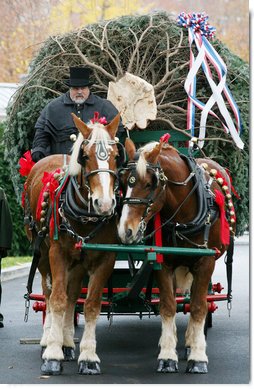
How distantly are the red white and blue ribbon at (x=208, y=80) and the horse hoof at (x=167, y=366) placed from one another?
2.69 metres

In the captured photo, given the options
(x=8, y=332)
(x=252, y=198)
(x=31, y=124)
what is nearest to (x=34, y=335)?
(x=8, y=332)

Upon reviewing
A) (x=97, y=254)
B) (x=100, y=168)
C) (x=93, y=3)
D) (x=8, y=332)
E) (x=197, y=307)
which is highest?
(x=93, y=3)

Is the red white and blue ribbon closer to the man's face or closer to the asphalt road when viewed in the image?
the man's face

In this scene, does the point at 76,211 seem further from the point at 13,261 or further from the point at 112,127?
the point at 13,261

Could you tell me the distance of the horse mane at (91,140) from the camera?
741 cm

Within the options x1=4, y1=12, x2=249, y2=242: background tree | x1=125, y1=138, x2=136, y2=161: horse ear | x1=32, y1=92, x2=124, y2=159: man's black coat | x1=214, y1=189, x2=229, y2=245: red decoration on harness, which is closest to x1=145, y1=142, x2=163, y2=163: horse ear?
x1=125, y1=138, x2=136, y2=161: horse ear

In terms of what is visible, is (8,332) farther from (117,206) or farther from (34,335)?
(117,206)

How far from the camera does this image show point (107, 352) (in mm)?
9023

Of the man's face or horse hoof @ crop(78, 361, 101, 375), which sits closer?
horse hoof @ crop(78, 361, 101, 375)

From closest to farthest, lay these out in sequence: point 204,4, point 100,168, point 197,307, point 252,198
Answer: point 100,168 → point 197,307 → point 252,198 → point 204,4

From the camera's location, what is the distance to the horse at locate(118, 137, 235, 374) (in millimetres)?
7473

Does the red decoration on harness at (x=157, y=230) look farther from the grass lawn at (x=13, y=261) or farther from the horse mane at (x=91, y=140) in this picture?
the grass lawn at (x=13, y=261)

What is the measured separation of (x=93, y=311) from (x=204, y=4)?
131 ft

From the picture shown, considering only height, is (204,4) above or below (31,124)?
above
